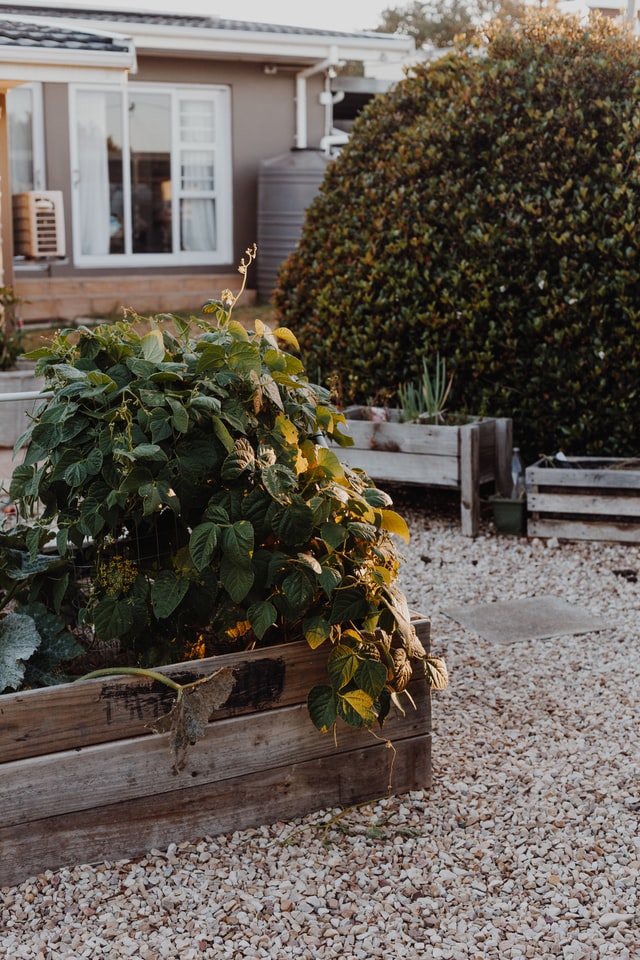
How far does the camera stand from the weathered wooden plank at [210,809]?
2.44m

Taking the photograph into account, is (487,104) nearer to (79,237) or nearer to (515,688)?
(515,688)

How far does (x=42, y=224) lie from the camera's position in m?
9.77

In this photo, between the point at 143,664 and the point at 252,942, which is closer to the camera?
the point at 252,942

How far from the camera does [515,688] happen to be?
12.0 ft

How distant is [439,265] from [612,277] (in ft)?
3.07

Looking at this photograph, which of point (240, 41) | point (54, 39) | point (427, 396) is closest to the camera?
point (427, 396)

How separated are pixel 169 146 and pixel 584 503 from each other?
1016 centimetres

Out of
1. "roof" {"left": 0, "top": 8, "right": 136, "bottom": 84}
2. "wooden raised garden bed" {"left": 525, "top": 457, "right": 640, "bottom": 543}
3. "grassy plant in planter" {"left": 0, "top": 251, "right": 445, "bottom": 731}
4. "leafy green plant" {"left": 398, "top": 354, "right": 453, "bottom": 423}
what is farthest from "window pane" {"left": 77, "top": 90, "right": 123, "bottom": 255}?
"grassy plant in planter" {"left": 0, "top": 251, "right": 445, "bottom": 731}

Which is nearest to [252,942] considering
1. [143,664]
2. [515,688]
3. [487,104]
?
[143,664]

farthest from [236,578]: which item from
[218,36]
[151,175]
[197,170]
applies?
[197,170]

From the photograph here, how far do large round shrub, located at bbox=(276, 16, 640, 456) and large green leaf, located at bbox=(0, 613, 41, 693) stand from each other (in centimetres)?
360

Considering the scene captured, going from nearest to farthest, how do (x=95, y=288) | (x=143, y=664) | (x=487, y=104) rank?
(x=143, y=664) → (x=487, y=104) → (x=95, y=288)

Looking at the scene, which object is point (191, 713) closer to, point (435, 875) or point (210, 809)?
point (210, 809)

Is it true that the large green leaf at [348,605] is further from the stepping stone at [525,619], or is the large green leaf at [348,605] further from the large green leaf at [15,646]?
the stepping stone at [525,619]
